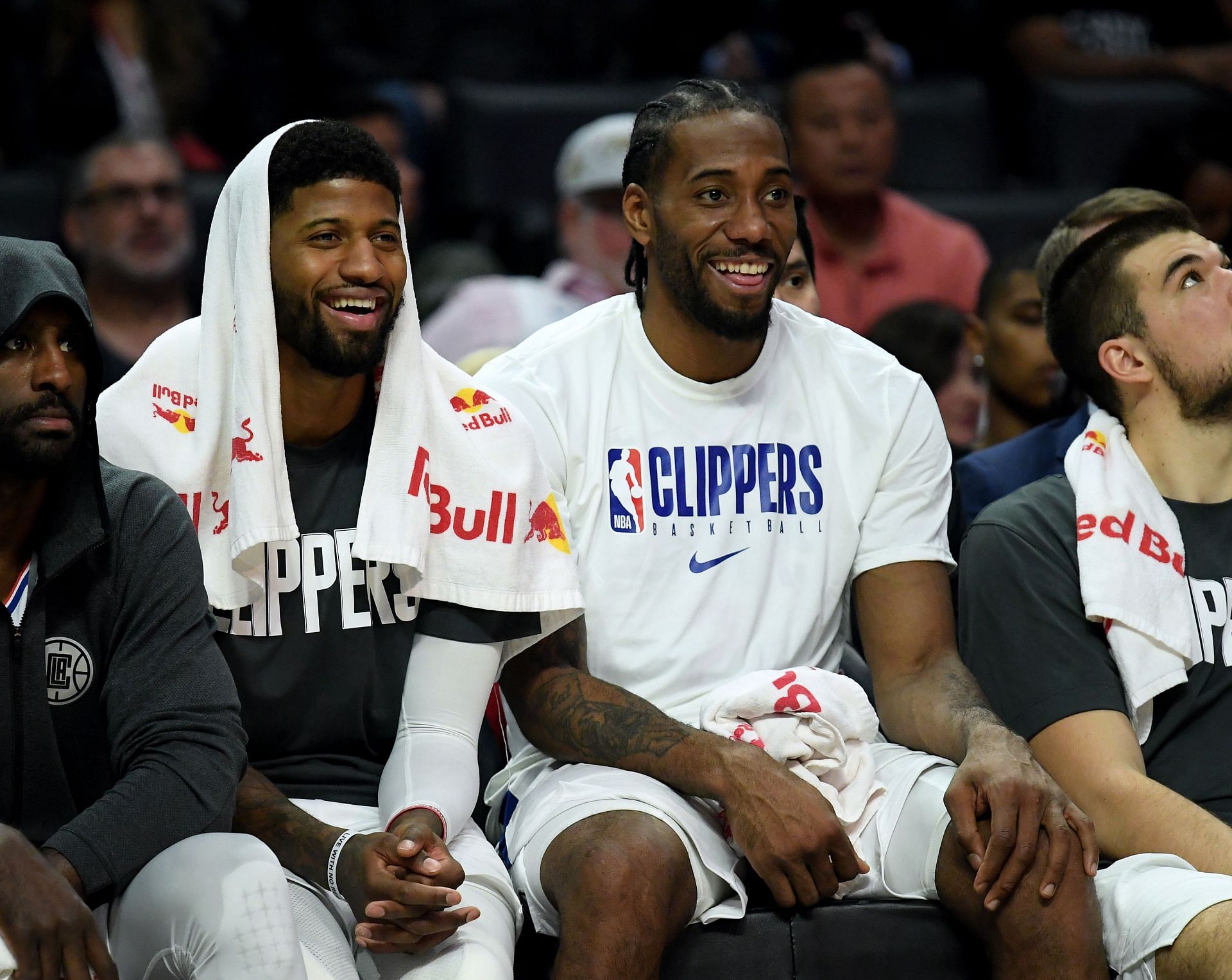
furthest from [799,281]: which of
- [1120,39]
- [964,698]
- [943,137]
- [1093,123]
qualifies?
[1120,39]

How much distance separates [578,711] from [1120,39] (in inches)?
189

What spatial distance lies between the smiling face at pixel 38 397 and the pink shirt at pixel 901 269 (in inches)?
124

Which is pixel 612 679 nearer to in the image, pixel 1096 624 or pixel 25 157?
pixel 1096 624

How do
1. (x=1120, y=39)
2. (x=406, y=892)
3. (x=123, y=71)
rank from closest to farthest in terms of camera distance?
(x=406, y=892) → (x=123, y=71) → (x=1120, y=39)

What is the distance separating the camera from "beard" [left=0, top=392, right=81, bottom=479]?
242cm

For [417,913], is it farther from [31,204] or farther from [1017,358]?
[31,204]

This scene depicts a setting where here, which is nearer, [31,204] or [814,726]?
[814,726]

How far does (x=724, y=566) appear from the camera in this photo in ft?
9.80

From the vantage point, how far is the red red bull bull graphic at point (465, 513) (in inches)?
109

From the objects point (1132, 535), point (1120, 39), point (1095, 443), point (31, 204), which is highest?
point (1120, 39)

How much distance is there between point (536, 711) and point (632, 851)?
40cm

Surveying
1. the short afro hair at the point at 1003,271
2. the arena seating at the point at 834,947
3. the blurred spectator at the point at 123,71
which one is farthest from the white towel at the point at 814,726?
the blurred spectator at the point at 123,71

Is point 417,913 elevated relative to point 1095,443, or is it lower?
lower

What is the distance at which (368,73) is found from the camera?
246 inches
